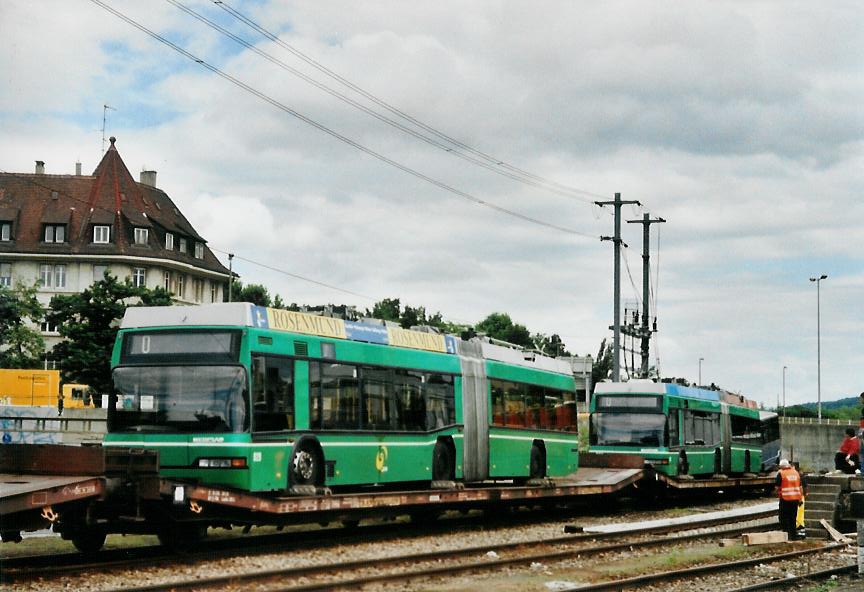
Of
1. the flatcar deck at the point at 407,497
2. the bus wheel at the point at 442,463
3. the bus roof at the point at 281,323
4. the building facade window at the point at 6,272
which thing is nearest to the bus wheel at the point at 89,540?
the flatcar deck at the point at 407,497

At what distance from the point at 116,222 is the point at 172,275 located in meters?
6.18

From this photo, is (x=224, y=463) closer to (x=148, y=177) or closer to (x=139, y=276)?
(x=139, y=276)

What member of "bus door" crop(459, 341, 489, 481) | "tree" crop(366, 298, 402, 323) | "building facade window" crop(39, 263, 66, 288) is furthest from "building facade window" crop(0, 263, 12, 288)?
"bus door" crop(459, 341, 489, 481)

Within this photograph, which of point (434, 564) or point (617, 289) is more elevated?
point (617, 289)

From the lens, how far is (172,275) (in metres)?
96.8

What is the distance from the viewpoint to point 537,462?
2994 cm

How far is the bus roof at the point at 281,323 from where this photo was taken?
743 inches

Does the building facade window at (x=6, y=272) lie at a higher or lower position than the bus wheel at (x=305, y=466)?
higher

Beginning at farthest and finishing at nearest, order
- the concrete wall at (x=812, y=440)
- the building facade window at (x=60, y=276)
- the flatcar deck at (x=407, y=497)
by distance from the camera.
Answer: the building facade window at (x=60, y=276) < the concrete wall at (x=812, y=440) < the flatcar deck at (x=407, y=497)

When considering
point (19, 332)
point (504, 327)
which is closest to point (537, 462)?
point (19, 332)

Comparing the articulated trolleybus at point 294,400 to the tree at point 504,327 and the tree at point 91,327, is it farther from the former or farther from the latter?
the tree at point 504,327

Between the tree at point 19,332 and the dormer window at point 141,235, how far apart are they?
22.9 m

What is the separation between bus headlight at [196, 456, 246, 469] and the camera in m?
18.1

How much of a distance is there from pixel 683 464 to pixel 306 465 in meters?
19.2
